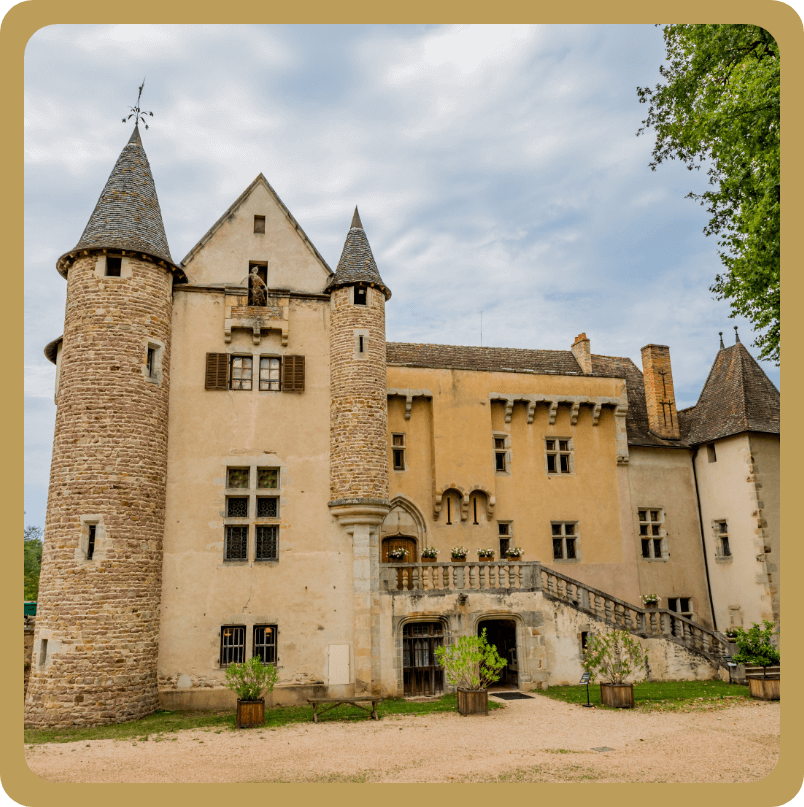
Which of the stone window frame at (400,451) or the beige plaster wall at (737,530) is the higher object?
the stone window frame at (400,451)

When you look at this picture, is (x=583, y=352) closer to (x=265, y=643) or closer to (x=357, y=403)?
(x=357, y=403)

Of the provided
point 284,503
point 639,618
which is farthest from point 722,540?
point 284,503

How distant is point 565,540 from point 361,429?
9.27m

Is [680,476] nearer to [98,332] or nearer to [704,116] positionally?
[704,116]

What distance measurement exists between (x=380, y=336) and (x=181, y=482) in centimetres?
688

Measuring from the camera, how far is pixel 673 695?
1639 cm

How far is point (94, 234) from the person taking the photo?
17406 millimetres

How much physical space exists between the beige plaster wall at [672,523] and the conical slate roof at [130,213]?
1775cm

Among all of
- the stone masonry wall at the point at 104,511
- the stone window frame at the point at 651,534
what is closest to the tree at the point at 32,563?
the stone masonry wall at the point at 104,511

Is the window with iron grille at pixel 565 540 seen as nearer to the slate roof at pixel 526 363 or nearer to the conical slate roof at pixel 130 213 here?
the slate roof at pixel 526 363

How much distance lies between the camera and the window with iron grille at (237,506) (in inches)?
702

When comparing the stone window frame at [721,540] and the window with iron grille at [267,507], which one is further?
the stone window frame at [721,540]

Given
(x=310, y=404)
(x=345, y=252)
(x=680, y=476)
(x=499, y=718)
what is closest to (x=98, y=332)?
(x=310, y=404)

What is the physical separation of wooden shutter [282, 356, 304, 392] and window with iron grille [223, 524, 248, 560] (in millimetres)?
4002
